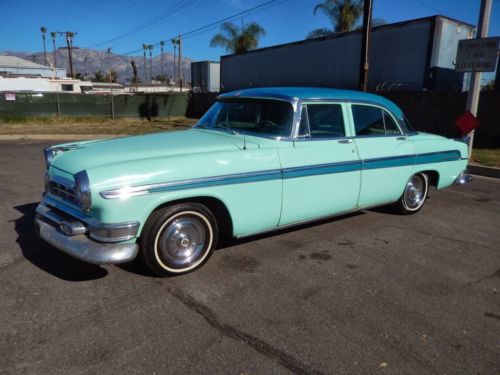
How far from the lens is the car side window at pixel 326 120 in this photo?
4.50 metres

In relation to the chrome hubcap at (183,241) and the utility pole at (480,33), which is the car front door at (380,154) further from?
the utility pole at (480,33)

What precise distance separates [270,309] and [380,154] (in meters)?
2.64

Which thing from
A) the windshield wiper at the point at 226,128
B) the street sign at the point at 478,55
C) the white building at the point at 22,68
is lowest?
the windshield wiper at the point at 226,128

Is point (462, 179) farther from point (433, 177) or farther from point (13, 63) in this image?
Result: point (13, 63)

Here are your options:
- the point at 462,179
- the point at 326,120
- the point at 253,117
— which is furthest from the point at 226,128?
the point at 462,179

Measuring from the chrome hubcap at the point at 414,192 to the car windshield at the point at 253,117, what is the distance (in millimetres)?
2297

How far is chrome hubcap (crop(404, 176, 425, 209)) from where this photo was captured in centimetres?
575

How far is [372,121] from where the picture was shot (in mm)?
5148

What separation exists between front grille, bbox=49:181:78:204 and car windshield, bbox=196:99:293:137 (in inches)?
71.5

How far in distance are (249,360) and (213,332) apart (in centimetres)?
40

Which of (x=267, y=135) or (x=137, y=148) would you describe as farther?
(x=267, y=135)

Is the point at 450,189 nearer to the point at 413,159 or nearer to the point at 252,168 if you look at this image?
the point at 413,159

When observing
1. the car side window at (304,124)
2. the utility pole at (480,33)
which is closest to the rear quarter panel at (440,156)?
the car side window at (304,124)

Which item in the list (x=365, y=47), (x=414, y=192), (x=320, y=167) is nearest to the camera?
(x=320, y=167)
